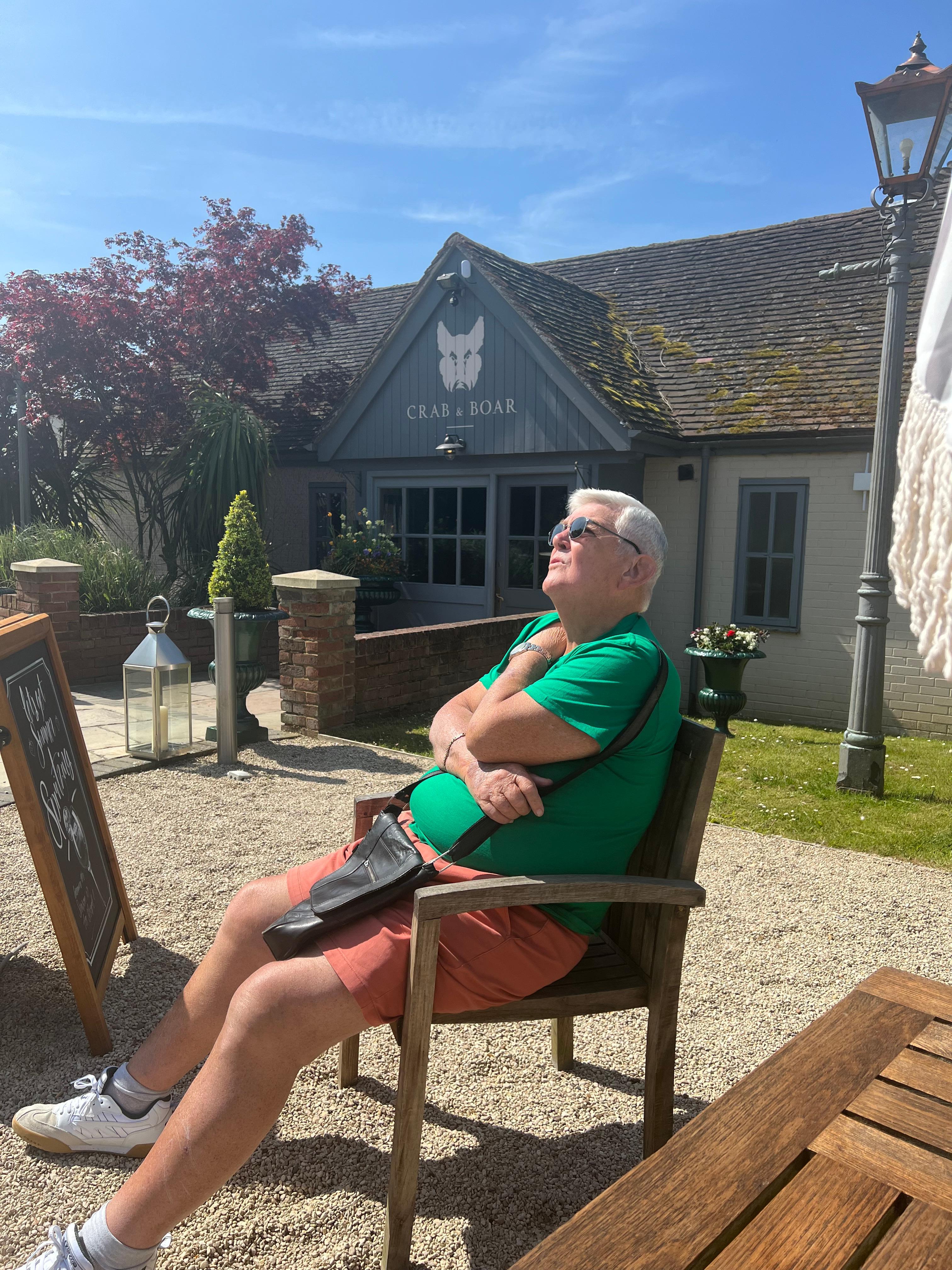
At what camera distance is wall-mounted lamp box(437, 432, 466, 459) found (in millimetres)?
10336

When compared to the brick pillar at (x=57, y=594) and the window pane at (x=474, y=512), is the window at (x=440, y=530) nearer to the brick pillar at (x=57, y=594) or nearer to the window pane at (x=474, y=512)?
the window pane at (x=474, y=512)

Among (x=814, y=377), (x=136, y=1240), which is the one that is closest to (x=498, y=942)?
(x=136, y=1240)

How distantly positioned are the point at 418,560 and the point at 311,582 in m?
4.64

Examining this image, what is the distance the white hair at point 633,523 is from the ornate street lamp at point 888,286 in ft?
10.6

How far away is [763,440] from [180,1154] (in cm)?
884

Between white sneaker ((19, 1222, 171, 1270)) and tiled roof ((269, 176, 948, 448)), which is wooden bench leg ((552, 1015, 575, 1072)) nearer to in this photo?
white sneaker ((19, 1222, 171, 1270))

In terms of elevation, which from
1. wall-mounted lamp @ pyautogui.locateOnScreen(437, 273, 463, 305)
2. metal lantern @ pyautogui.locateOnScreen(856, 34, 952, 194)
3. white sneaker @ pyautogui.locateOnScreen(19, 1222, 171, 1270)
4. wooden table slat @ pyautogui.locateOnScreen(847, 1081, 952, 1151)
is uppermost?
wall-mounted lamp @ pyautogui.locateOnScreen(437, 273, 463, 305)

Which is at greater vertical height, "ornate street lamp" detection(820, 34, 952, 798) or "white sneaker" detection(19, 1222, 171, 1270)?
"ornate street lamp" detection(820, 34, 952, 798)

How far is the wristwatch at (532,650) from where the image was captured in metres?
2.30

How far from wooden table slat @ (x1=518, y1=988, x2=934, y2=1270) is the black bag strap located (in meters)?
0.65

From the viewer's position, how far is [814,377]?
947 centimetres

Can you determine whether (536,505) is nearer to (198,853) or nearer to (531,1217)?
(198,853)

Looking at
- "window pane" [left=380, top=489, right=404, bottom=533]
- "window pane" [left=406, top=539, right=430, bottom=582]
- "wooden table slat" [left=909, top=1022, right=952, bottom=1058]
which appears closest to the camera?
"wooden table slat" [left=909, top=1022, right=952, bottom=1058]

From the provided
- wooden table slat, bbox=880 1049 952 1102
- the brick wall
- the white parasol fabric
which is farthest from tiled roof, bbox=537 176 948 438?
the white parasol fabric
